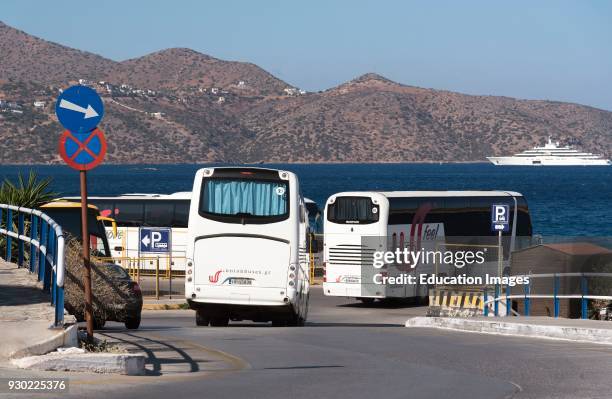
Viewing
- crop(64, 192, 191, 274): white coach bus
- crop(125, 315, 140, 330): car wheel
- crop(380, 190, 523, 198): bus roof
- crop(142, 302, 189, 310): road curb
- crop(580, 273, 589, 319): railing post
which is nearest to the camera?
crop(125, 315, 140, 330): car wheel

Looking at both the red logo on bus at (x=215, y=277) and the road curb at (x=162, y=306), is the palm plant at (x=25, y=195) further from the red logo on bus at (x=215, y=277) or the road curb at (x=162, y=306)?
the red logo on bus at (x=215, y=277)

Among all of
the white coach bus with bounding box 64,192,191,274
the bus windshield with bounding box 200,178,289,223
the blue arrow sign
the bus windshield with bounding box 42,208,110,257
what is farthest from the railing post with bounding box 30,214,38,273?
the white coach bus with bounding box 64,192,191,274

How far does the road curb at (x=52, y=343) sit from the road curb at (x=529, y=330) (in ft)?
28.2

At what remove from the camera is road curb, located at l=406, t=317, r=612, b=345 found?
17969 millimetres

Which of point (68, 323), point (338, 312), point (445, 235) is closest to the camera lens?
point (68, 323)

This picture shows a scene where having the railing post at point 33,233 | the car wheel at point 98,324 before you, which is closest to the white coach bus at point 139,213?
the railing post at point 33,233

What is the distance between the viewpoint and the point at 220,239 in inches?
894

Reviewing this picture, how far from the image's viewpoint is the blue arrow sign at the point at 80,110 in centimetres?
1292

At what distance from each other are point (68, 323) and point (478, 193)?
3086 centimetres

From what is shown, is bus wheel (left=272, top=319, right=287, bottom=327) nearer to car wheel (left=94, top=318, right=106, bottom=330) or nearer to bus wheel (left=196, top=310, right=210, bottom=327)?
bus wheel (left=196, top=310, right=210, bottom=327)

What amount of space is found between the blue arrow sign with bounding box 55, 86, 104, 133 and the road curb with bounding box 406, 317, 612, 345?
8.71 m

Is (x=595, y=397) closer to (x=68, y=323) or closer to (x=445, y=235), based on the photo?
(x=68, y=323)

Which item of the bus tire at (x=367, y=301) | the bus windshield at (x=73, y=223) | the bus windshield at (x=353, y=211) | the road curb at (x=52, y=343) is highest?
the bus windshield at (x=353, y=211)

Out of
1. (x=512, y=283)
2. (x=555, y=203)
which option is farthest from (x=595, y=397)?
(x=555, y=203)
